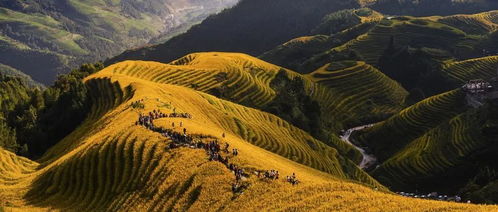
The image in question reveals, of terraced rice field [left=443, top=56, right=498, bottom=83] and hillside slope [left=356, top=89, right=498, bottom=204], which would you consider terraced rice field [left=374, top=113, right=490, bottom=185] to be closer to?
hillside slope [left=356, top=89, right=498, bottom=204]

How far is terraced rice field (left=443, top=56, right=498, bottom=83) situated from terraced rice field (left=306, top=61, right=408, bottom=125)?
20.5m

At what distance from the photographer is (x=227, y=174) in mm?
41375

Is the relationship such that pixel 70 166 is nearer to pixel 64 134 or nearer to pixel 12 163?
pixel 12 163

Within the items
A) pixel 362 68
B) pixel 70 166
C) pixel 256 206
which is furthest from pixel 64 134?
pixel 362 68

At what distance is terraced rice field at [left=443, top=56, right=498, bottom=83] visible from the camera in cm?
17288

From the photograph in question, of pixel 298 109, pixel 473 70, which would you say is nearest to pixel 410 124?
pixel 298 109

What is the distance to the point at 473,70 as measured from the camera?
176 metres

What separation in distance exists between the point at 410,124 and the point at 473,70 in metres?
60.1

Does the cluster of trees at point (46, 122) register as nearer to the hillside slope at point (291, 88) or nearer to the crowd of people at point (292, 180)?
the hillside slope at point (291, 88)

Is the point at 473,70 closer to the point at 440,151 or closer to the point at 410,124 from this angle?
the point at 410,124

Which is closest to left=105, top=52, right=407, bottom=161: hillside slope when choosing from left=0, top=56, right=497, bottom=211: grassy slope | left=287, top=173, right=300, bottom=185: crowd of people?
left=0, top=56, right=497, bottom=211: grassy slope

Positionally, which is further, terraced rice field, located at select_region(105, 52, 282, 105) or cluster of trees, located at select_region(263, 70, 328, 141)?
terraced rice field, located at select_region(105, 52, 282, 105)

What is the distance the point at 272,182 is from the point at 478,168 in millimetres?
71912

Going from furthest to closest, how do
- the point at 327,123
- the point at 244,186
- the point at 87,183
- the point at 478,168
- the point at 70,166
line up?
the point at 327,123, the point at 478,168, the point at 70,166, the point at 87,183, the point at 244,186
